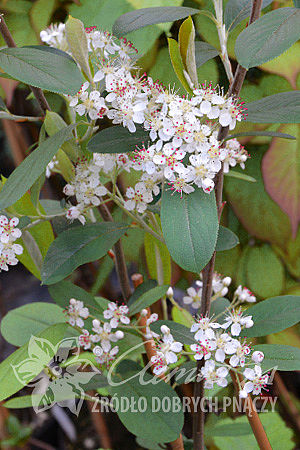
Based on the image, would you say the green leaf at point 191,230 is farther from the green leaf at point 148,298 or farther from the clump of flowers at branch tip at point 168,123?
the green leaf at point 148,298

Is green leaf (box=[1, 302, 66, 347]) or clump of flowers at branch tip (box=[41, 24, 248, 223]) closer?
clump of flowers at branch tip (box=[41, 24, 248, 223])

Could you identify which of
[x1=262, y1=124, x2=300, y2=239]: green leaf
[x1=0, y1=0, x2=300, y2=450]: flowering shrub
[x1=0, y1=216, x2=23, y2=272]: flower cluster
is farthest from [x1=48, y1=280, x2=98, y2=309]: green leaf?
[x1=262, y1=124, x2=300, y2=239]: green leaf

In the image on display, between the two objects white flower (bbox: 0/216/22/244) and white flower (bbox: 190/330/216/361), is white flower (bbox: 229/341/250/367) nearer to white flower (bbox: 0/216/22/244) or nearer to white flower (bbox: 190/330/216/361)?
white flower (bbox: 190/330/216/361)

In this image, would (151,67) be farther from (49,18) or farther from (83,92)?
(83,92)

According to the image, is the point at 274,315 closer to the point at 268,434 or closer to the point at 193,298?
the point at 193,298

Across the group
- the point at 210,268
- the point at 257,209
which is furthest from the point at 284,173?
the point at 210,268

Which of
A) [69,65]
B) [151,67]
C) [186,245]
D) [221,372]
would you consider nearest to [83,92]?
[69,65]
